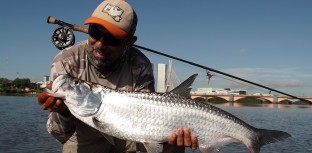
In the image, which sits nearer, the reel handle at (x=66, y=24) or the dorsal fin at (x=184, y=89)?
the dorsal fin at (x=184, y=89)

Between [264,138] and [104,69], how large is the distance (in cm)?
280

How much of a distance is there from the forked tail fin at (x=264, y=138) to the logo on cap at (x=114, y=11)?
9.24ft

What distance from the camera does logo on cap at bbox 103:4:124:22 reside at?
555cm

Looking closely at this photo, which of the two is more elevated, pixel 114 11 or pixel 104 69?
pixel 114 11

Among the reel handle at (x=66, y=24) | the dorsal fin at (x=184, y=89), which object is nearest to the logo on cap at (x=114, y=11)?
the dorsal fin at (x=184, y=89)

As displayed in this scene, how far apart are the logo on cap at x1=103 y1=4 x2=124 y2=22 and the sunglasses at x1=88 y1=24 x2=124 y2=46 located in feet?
0.91

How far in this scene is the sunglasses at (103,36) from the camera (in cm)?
555

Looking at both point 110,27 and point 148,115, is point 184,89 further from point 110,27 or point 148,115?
point 110,27

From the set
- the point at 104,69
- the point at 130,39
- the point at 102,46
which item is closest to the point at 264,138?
the point at 130,39

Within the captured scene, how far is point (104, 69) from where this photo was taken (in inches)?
241

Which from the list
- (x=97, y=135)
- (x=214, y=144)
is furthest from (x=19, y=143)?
(x=214, y=144)

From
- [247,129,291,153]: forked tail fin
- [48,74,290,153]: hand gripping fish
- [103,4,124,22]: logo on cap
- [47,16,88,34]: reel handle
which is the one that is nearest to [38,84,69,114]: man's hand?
[48,74,290,153]: hand gripping fish

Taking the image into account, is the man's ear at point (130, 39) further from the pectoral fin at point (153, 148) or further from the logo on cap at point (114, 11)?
the pectoral fin at point (153, 148)

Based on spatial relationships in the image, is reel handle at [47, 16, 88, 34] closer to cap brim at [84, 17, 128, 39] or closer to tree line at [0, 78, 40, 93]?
cap brim at [84, 17, 128, 39]
